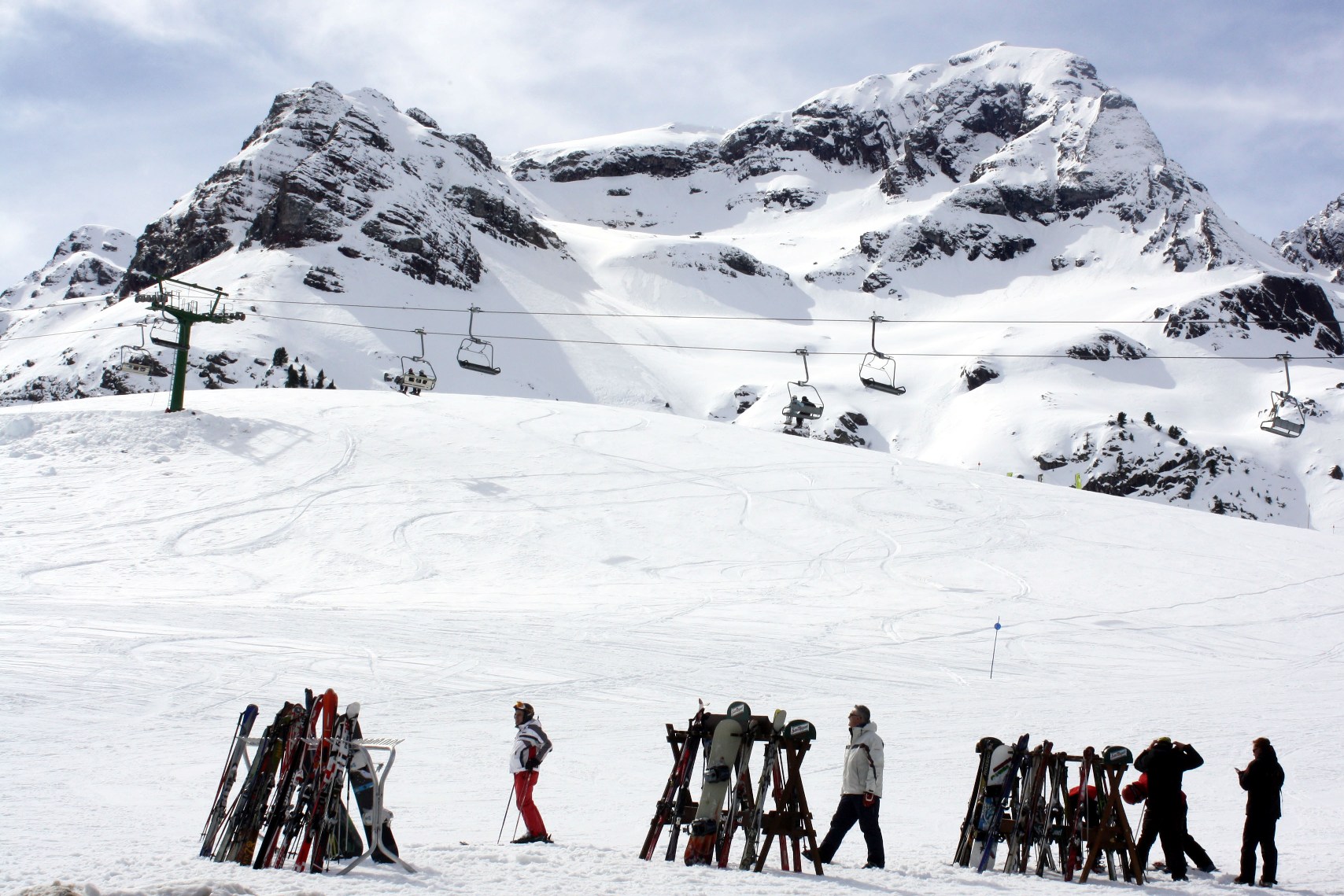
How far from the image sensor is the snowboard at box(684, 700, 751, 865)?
288 inches

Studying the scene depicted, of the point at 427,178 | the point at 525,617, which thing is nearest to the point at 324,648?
the point at 525,617

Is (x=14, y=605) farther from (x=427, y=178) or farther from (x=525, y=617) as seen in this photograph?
(x=427, y=178)

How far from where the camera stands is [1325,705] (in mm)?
15008

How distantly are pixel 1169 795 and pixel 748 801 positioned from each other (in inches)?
129

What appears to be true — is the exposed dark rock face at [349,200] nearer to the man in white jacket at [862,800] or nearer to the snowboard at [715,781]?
the snowboard at [715,781]

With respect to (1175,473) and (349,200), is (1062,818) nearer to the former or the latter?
(1175,473)

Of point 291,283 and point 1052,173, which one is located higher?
point 1052,173

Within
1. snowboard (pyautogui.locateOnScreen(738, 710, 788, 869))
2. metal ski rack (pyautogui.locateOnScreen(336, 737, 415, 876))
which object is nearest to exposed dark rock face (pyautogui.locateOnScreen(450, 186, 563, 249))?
metal ski rack (pyautogui.locateOnScreen(336, 737, 415, 876))

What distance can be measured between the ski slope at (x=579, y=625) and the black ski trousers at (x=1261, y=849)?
0.25 meters

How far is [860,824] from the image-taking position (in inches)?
297

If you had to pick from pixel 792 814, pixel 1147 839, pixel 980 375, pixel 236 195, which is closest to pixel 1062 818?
pixel 1147 839

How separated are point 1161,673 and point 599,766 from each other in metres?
10.8

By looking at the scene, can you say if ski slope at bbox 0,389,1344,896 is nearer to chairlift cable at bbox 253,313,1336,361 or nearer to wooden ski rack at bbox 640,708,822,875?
wooden ski rack at bbox 640,708,822,875

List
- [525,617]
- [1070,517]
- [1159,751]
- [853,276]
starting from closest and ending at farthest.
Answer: [1159,751]
[525,617]
[1070,517]
[853,276]
